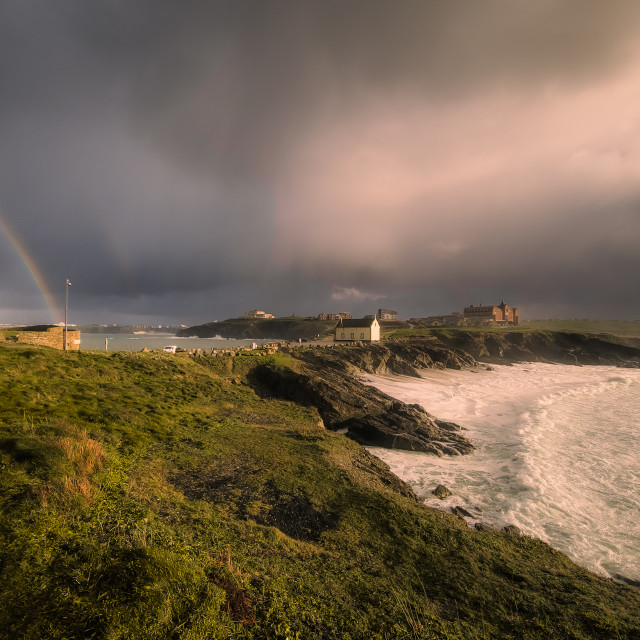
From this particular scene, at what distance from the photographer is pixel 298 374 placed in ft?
109

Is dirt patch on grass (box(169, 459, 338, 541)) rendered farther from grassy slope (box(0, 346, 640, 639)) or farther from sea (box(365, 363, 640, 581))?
sea (box(365, 363, 640, 581))

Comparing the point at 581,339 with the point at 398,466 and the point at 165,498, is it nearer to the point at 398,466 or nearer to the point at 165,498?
the point at 398,466

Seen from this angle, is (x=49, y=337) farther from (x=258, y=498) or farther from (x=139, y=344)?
(x=139, y=344)

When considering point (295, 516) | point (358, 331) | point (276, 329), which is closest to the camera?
point (295, 516)

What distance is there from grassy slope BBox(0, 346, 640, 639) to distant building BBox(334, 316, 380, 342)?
222 ft

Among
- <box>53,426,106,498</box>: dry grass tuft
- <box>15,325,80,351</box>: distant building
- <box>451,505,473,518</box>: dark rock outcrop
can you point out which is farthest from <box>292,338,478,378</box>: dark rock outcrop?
A: <box>53,426,106,498</box>: dry grass tuft

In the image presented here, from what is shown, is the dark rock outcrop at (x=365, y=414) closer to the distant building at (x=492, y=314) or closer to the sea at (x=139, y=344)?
the sea at (x=139, y=344)

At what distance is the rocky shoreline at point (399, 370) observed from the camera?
2428 centimetres

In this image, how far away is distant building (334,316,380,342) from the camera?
271 ft

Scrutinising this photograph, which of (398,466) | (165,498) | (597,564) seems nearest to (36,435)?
(165,498)

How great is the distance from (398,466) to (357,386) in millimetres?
16143

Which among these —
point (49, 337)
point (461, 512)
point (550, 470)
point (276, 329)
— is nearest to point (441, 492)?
point (461, 512)

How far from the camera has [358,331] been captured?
83750 mm

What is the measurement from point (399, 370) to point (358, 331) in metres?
25.8
